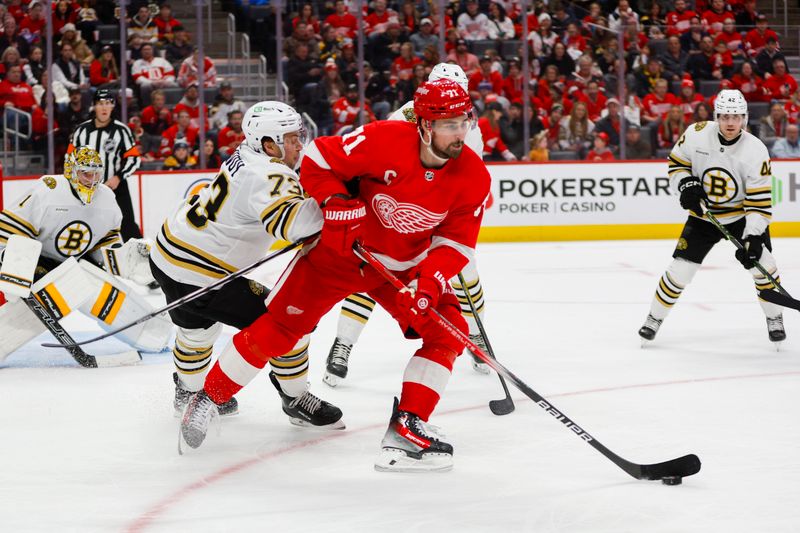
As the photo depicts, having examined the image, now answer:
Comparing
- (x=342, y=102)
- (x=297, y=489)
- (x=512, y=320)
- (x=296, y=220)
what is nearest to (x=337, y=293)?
(x=296, y=220)

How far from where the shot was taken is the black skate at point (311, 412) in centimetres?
308

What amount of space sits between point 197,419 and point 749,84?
24.1 ft

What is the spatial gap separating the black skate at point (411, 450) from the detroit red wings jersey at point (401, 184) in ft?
1.51

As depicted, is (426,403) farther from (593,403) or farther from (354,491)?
(593,403)

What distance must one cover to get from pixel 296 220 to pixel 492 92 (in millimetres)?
6127

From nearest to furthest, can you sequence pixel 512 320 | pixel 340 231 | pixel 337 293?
pixel 340 231 < pixel 337 293 < pixel 512 320

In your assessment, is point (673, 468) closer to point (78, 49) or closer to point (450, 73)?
point (450, 73)

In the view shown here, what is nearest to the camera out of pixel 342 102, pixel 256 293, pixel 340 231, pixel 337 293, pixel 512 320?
pixel 340 231

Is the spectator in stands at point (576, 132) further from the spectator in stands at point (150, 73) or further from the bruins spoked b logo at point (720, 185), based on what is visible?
the bruins spoked b logo at point (720, 185)

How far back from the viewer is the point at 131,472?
8.68 ft

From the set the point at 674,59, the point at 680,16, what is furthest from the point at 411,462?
the point at 680,16

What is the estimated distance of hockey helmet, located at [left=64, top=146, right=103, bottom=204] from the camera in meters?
3.94

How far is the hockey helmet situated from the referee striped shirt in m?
1.52

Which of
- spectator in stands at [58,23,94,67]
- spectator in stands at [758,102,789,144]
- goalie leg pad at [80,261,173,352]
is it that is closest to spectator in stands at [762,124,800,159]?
spectator in stands at [758,102,789,144]
